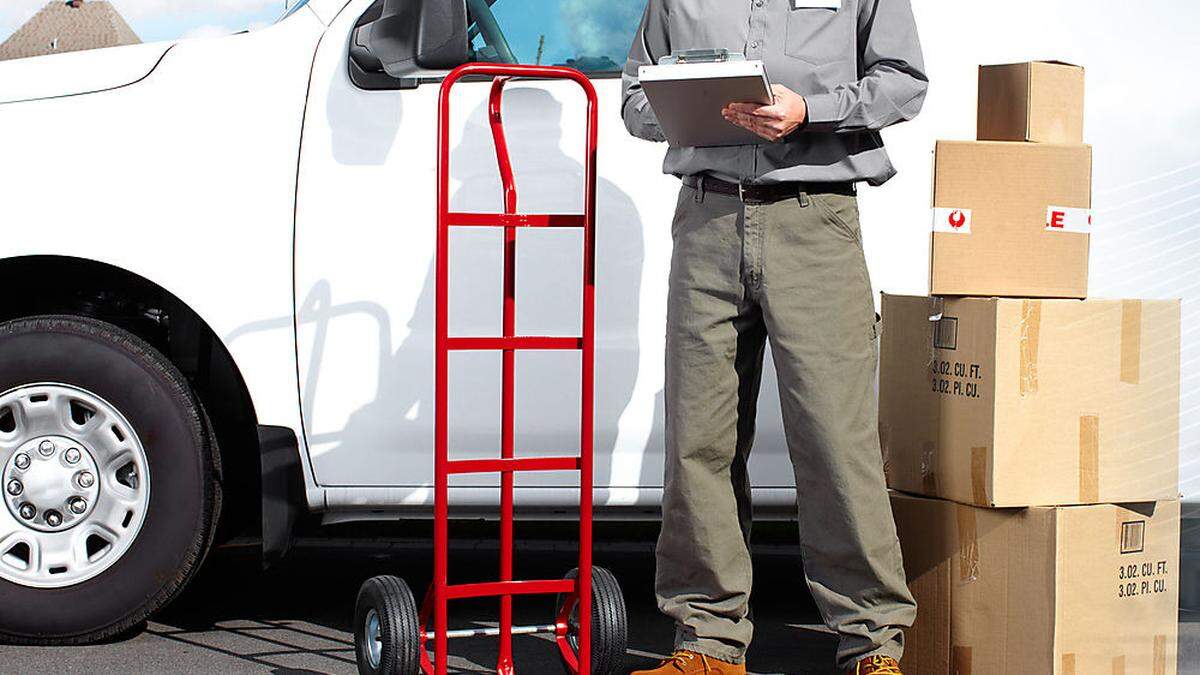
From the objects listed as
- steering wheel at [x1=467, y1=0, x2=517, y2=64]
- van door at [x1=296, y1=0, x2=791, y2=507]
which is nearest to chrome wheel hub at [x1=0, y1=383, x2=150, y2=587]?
van door at [x1=296, y1=0, x2=791, y2=507]

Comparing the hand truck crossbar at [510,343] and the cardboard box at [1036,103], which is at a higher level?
the cardboard box at [1036,103]

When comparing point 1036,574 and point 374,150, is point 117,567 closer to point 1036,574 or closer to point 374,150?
point 374,150

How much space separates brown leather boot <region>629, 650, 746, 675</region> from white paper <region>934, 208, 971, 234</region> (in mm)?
1038

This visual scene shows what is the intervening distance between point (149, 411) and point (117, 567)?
1.31ft

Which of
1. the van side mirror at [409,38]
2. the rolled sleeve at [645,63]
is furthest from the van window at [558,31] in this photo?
the rolled sleeve at [645,63]

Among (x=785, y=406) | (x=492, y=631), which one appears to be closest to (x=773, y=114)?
(x=785, y=406)

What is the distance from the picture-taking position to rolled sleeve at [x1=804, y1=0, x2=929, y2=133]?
2908 millimetres

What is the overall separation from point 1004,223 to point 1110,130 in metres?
0.72

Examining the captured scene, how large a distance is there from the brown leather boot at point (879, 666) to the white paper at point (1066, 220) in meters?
0.97

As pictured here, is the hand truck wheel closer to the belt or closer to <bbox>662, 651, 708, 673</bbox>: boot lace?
<bbox>662, 651, 708, 673</bbox>: boot lace

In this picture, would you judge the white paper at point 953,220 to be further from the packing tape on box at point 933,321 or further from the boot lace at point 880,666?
the boot lace at point 880,666

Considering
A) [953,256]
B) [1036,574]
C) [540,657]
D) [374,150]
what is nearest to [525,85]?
[374,150]

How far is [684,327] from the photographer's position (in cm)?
312

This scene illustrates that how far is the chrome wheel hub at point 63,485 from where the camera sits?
365cm
